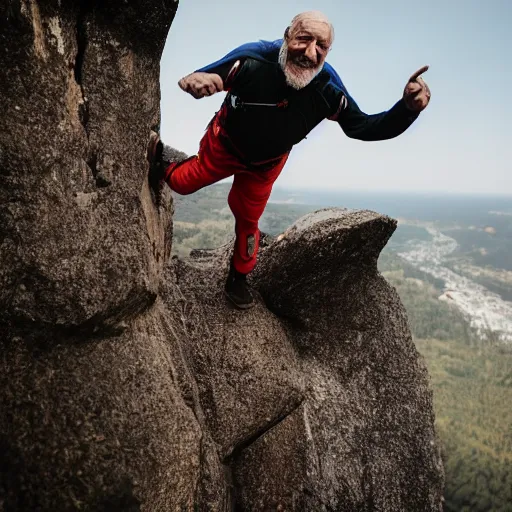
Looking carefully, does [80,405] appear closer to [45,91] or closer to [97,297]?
[97,297]

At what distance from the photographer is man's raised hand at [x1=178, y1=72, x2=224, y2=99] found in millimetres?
3266

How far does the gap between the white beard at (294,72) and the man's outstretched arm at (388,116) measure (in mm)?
656

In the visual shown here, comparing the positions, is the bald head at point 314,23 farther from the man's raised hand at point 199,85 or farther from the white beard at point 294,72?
the man's raised hand at point 199,85

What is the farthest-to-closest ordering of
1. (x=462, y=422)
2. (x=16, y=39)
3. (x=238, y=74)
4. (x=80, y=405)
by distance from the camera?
(x=462, y=422)
(x=238, y=74)
(x=80, y=405)
(x=16, y=39)

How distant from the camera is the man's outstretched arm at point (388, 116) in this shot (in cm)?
382

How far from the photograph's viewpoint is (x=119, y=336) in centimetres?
389

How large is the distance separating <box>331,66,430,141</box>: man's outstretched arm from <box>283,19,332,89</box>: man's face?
0.70 meters

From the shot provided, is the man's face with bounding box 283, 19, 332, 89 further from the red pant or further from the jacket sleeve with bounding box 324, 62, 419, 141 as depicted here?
the red pant

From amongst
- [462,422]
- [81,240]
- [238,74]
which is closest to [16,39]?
[81,240]

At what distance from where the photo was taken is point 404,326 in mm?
6727

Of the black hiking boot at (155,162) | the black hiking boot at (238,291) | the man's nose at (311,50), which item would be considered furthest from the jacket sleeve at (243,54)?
the black hiking boot at (238,291)

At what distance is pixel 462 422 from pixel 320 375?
72.0 m

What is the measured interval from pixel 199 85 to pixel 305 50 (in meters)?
1.09

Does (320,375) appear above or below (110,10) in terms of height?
below
